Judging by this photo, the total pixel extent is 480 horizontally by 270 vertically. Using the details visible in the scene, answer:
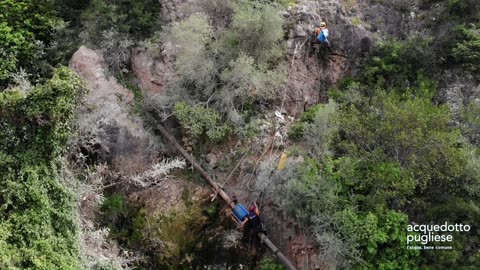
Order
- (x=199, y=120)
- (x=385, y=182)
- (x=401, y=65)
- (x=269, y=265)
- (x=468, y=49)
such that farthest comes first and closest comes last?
(x=401, y=65)
(x=468, y=49)
(x=199, y=120)
(x=269, y=265)
(x=385, y=182)

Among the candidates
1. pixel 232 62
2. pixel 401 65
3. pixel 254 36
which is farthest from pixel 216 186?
pixel 401 65

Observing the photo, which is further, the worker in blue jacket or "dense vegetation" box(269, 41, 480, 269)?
the worker in blue jacket

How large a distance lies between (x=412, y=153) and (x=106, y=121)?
687 centimetres

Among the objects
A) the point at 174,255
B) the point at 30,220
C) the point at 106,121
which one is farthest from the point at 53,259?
the point at 106,121

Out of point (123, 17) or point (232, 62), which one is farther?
point (123, 17)

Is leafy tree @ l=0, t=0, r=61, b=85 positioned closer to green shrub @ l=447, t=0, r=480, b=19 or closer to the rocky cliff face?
the rocky cliff face

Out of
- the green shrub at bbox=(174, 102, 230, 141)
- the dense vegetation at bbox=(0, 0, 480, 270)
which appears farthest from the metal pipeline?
the green shrub at bbox=(174, 102, 230, 141)

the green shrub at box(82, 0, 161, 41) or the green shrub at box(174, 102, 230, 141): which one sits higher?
the green shrub at box(82, 0, 161, 41)

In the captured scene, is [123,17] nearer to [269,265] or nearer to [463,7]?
[269,265]

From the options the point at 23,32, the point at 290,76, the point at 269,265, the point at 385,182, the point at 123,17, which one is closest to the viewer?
the point at 385,182

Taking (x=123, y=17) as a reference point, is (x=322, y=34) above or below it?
below

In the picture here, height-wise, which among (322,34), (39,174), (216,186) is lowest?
(216,186)

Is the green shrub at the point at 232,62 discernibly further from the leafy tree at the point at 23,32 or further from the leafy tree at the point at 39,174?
the leafy tree at the point at 23,32

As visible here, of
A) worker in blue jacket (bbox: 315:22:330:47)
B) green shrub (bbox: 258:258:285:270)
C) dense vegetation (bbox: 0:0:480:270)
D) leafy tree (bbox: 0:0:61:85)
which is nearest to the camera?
dense vegetation (bbox: 0:0:480:270)
